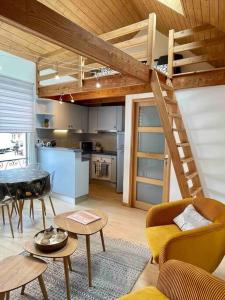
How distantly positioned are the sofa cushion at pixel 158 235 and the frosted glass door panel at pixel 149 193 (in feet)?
5.53

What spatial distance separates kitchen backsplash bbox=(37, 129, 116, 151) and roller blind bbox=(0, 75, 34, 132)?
2.40 ft

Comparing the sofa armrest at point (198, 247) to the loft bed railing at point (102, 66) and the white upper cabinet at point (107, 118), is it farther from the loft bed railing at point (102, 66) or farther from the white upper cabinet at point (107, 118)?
the white upper cabinet at point (107, 118)

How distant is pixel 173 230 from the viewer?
2367 millimetres

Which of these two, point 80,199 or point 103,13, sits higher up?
point 103,13

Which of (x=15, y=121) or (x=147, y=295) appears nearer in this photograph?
(x=147, y=295)

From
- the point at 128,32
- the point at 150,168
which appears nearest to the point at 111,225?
the point at 150,168

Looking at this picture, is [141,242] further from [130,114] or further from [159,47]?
[159,47]

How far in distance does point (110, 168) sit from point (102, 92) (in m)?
2.47

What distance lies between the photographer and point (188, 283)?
137 cm

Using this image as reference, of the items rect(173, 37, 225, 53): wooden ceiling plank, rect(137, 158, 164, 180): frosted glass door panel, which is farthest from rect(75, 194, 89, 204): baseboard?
rect(173, 37, 225, 53): wooden ceiling plank

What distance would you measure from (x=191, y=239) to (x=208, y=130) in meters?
1.93

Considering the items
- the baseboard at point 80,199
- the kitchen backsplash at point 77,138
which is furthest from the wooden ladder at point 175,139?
the kitchen backsplash at point 77,138

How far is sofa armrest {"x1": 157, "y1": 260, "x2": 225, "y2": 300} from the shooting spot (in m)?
1.28

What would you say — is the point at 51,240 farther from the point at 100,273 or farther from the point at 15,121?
the point at 15,121
